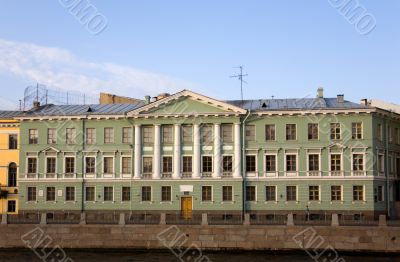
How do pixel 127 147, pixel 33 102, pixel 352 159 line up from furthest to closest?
pixel 33 102
pixel 127 147
pixel 352 159

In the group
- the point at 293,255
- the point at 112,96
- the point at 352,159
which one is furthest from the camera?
the point at 112,96

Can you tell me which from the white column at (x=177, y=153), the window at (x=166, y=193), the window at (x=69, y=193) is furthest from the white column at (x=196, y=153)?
the window at (x=69, y=193)

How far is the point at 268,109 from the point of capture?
178ft

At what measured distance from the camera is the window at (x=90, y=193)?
56188 mm

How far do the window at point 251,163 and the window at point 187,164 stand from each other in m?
4.81

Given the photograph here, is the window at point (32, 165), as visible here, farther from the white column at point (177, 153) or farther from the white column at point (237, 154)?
the white column at point (237, 154)

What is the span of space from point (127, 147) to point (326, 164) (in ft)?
55.5

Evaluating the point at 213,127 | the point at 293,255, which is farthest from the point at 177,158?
the point at 293,255

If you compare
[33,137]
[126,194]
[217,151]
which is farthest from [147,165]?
[33,137]

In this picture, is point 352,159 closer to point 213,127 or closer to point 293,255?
point 213,127

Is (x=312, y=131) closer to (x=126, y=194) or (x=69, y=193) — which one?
(x=126, y=194)

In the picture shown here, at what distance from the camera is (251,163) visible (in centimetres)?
5431

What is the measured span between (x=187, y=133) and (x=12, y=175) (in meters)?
17.2

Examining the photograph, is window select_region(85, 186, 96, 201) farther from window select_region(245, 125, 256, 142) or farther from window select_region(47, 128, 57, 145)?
window select_region(245, 125, 256, 142)
